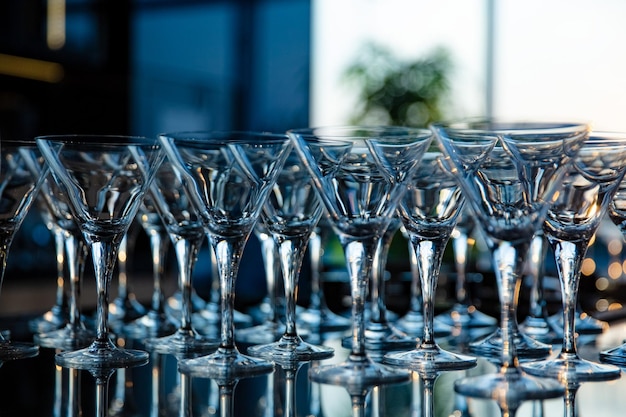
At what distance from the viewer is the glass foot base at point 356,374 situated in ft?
3.03

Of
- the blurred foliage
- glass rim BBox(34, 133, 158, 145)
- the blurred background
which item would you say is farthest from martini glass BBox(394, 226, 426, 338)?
the blurred foliage

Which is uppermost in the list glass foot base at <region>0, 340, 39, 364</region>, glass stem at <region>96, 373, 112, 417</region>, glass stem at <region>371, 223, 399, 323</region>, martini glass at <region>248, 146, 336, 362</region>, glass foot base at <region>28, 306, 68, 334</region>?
martini glass at <region>248, 146, 336, 362</region>

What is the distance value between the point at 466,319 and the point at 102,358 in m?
0.63

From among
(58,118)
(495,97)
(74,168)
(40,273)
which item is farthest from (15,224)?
(495,97)

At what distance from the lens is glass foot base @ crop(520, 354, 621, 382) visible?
0.97 m

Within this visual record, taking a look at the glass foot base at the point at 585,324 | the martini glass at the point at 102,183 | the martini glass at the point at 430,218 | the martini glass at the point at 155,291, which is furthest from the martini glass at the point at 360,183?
the glass foot base at the point at 585,324

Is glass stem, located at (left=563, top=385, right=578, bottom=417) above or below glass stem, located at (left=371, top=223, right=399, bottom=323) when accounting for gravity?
below

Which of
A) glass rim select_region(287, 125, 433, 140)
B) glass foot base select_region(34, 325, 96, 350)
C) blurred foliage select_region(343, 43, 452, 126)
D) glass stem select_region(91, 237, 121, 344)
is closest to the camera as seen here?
glass rim select_region(287, 125, 433, 140)

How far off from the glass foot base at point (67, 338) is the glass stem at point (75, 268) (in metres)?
0.01

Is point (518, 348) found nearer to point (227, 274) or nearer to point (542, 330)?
point (542, 330)

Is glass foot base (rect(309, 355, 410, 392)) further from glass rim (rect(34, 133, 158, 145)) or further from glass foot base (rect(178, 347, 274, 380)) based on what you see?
glass rim (rect(34, 133, 158, 145))

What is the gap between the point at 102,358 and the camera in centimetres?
107

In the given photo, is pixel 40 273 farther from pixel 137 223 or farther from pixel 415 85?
pixel 415 85

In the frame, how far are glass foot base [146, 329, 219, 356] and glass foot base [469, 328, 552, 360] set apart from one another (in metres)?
0.33
